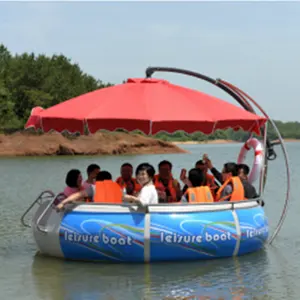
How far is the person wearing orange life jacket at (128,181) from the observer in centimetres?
1191

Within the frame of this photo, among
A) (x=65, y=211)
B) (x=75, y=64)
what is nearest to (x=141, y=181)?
(x=65, y=211)

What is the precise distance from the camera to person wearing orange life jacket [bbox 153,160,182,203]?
11742 millimetres

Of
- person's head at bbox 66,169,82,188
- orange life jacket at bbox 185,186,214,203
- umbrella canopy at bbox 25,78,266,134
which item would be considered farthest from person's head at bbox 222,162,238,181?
person's head at bbox 66,169,82,188

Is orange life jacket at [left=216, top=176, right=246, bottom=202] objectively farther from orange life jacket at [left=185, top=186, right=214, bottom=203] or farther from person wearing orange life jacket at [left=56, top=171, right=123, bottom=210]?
person wearing orange life jacket at [left=56, top=171, right=123, bottom=210]

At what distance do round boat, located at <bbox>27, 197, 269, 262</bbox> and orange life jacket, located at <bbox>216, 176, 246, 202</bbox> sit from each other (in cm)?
25

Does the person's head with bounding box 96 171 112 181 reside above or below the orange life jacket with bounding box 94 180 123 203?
above

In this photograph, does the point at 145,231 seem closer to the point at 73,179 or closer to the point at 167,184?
the point at 73,179

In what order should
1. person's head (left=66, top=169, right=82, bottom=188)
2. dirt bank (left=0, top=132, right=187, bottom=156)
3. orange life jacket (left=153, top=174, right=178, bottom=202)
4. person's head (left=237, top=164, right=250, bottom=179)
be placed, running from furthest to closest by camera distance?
dirt bank (left=0, top=132, right=187, bottom=156) → person's head (left=237, top=164, right=250, bottom=179) → orange life jacket (left=153, top=174, right=178, bottom=202) → person's head (left=66, top=169, right=82, bottom=188)

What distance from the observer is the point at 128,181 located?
12.0 meters

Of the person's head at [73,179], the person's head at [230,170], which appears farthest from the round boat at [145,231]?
the person's head at [230,170]

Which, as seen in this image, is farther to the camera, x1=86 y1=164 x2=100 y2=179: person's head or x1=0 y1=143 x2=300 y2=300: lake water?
x1=86 y1=164 x2=100 y2=179: person's head

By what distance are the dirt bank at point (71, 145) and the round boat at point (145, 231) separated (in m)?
54.0

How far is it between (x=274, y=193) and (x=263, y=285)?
16.4 m

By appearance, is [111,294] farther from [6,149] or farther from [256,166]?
[6,149]
